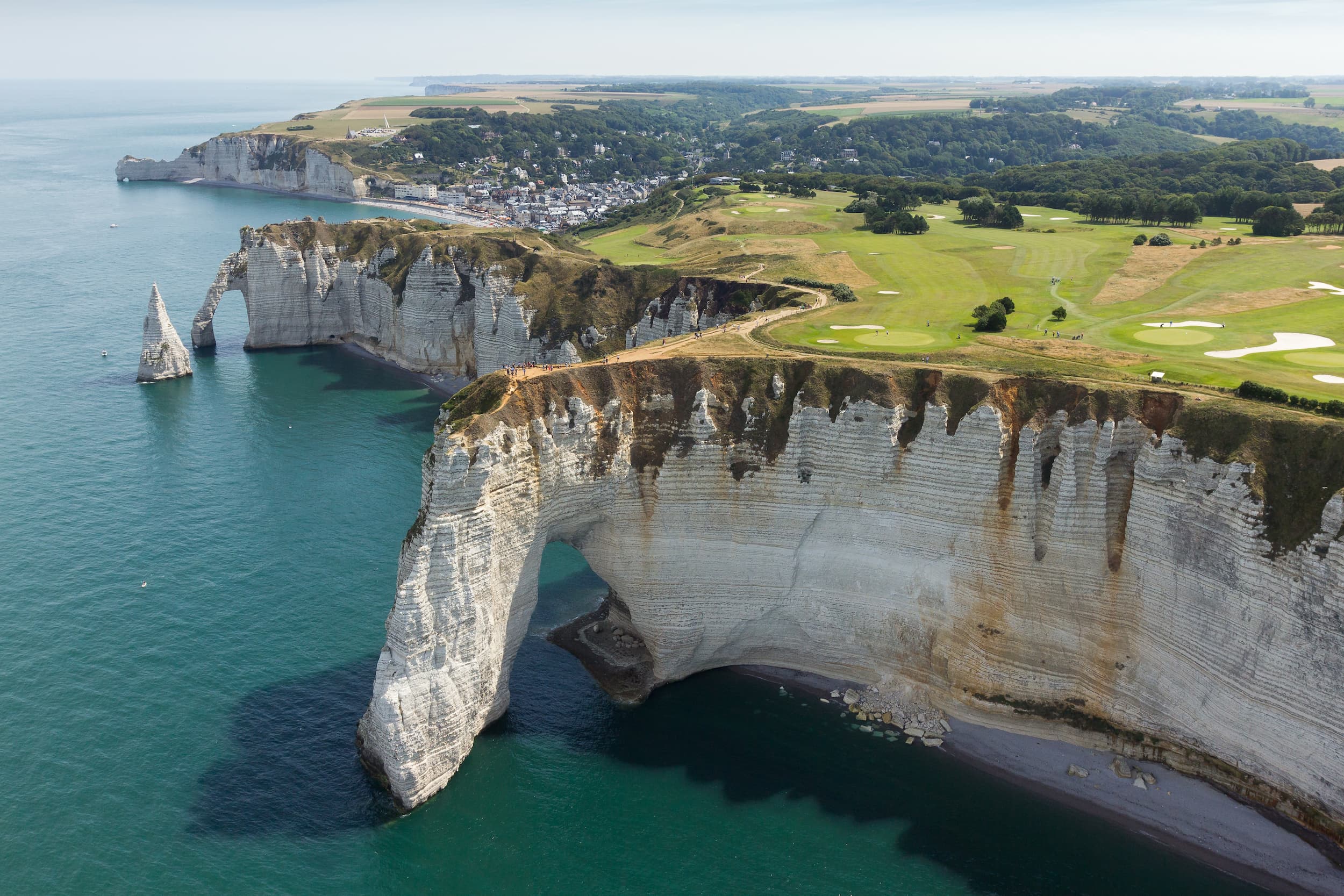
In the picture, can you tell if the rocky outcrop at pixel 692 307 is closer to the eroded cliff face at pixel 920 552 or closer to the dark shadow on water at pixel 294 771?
the eroded cliff face at pixel 920 552

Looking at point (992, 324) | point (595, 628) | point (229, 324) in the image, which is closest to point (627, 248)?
point (229, 324)

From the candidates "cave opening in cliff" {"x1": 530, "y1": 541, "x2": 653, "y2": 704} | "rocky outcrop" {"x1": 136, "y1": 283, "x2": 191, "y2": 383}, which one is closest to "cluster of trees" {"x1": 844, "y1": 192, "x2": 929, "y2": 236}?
"cave opening in cliff" {"x1": 530, "y1": 541, "x2": 653, "y2": 704}

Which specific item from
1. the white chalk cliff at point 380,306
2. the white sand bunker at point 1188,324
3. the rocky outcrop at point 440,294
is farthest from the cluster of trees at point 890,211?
the white sand bunker at point 1188,324

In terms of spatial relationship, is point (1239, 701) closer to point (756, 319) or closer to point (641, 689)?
point (641, 689)

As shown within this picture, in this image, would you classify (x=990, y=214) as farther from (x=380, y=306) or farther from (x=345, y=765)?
(x=345, y=765)

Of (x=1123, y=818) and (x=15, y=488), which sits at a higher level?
(x=15, y=488)

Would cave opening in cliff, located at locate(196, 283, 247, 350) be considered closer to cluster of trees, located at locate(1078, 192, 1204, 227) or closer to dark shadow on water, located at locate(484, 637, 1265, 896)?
dark shadow on water, located at locate(484, 637, 1265, 896)

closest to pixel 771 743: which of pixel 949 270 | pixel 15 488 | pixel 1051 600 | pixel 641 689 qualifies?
pixel 641 689
